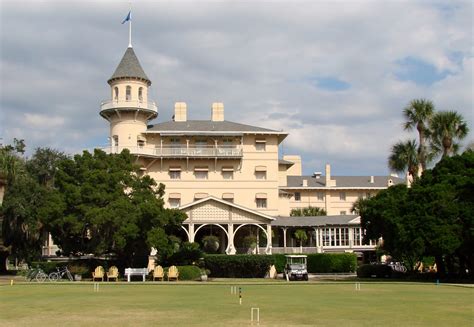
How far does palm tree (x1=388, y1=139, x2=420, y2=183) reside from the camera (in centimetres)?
5266

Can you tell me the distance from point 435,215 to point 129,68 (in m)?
36.6

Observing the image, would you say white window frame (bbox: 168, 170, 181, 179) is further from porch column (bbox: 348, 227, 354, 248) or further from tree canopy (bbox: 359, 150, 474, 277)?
tree canopy (bbox: 359, 150, 474, 277)

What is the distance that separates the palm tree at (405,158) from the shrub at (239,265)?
12.8 metres

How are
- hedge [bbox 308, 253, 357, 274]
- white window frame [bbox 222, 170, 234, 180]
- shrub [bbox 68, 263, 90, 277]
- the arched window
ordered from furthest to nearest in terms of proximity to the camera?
white window frame [bbox 222, 170, 234, 180]
the arched window
hedge [bbox 308, 253, 357, 274]
shrub [bbox 68, 263, 90, 277]

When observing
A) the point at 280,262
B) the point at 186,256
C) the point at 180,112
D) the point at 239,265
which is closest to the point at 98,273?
the point at 186,256

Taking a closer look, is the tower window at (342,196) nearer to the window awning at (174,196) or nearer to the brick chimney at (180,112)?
the brick chimney at (180,112)

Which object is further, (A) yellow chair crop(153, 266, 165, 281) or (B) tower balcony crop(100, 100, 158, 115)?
(B) tower balcony crop(100, 100, 158, 115)

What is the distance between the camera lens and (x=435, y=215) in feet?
134

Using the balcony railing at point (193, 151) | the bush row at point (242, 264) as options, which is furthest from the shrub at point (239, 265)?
the balcony railing at point (193, 151)

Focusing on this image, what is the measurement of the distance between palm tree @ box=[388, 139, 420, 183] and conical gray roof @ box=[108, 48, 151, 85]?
2680cm

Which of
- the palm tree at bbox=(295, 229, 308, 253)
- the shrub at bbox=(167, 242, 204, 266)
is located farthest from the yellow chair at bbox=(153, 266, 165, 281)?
the palm tree at bbox=(295, 229, 308, 253)

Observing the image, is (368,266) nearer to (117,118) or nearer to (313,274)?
(313,274)

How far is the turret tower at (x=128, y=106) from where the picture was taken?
64938 mm

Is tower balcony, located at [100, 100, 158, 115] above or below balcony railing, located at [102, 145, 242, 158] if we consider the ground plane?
above
